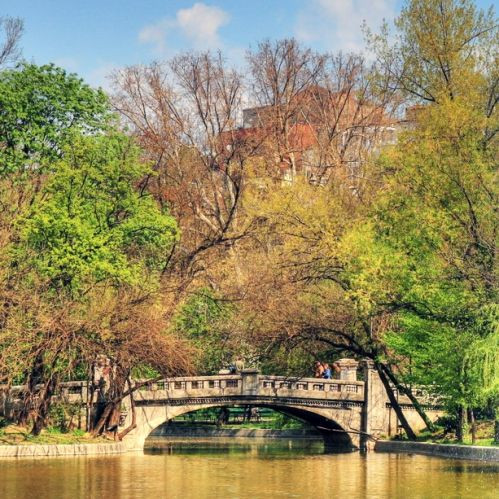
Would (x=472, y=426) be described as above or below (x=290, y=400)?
below

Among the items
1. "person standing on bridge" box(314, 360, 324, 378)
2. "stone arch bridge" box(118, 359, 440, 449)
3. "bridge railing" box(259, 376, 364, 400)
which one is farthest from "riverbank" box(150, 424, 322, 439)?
"bridge railing" box(259, 376, 364, 400)

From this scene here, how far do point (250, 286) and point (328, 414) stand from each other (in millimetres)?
6020

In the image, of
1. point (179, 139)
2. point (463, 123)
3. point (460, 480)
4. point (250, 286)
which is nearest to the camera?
point (460, 480)

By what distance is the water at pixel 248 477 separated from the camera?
86.0ft

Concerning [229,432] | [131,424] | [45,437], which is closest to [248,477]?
[45,437]

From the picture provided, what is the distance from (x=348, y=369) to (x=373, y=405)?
1696 millimetres

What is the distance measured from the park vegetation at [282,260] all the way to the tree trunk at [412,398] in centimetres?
11

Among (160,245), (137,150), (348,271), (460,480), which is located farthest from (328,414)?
(460,480)

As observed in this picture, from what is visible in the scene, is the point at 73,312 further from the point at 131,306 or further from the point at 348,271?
the point at 348,271

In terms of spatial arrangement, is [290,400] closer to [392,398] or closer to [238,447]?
[392,398]

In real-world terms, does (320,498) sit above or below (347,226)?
below

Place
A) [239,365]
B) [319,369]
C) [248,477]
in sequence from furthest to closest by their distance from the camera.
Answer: [319,369] → [239,365] → [248,477]

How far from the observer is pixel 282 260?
156ft

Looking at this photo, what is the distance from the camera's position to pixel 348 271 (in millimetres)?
44000
